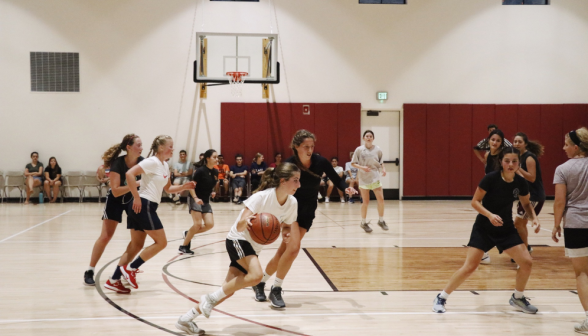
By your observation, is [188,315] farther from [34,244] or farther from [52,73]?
[52,73]

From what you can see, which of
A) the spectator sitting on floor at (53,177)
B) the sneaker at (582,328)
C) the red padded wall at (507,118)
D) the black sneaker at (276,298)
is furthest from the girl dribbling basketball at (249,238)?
the red padded wall at (507,118)

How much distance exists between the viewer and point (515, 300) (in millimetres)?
4570

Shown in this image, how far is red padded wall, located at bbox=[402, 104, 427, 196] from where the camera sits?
1527cm

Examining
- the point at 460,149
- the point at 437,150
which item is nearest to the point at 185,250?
the point at 437,150

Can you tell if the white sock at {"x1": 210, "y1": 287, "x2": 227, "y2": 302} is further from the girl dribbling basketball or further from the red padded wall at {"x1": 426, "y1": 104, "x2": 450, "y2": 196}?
the red padded wall at {"x1": 426, "y1": 104, "x2": 450, "y2": 196}

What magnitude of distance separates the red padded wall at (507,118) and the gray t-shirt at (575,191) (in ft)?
39.7

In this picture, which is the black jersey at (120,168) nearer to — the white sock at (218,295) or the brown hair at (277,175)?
the brown hair at (277,175)

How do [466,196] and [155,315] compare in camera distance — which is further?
[466,196]

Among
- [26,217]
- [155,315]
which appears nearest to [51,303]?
[155,315]

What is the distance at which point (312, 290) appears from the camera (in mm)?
5250

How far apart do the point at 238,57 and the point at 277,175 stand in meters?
10.8

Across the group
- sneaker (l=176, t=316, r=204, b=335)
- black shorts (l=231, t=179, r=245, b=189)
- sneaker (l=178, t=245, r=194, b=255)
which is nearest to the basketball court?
black shorts (l=231, t=179, r=245, b=189)

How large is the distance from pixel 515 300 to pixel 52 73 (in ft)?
45.8

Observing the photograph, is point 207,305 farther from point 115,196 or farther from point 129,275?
point 115,196
